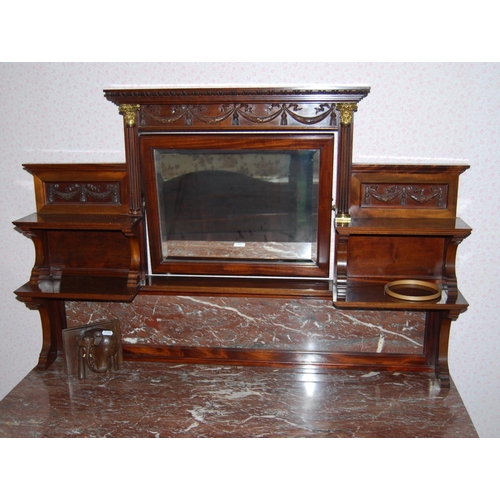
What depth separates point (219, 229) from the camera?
2.18 metres

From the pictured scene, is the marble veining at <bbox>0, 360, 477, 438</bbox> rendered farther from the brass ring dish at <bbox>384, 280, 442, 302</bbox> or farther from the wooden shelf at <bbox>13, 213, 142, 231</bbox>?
the wooden shelf at <bbox>13, 213, 142, 231</bbox>

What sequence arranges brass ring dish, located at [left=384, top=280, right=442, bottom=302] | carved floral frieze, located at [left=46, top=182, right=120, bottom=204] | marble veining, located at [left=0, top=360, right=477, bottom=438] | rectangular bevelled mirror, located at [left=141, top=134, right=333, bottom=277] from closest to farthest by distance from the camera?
marble veining, located at [left=0, top=360, right=477, bottom=438] → brass ring dish, located at [left=384, top=280, right=442, bottom=302] → rectangular bevelled mirror, located at [left=141, top=134, right=333, bottom=277] → carved floral frieze, located at [left=46, top=182, right=120, bottom=204]

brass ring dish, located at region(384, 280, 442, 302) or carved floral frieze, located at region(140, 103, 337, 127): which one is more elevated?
carved floral frieze, located at region(140, 103, 337, 127)

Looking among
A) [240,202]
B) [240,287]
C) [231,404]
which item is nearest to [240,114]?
[240,202]

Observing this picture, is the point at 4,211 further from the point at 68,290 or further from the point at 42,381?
the point at 42,381

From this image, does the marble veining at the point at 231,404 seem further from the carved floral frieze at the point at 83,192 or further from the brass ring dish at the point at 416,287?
the carved floral frieze at the point at 83,192

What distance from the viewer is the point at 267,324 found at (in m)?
2.21

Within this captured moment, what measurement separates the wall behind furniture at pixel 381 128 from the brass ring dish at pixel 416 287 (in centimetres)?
21

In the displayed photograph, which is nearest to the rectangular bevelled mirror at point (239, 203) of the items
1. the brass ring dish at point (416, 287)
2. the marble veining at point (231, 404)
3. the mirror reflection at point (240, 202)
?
the mirror reflection at point (240, 202)

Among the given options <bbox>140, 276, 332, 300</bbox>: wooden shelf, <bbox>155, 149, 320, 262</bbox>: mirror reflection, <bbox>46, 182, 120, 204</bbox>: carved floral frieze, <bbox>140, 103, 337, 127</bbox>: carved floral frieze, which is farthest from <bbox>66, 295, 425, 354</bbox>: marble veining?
<bbox>140, 103, 337, 127</bbox>: carved floral frieze

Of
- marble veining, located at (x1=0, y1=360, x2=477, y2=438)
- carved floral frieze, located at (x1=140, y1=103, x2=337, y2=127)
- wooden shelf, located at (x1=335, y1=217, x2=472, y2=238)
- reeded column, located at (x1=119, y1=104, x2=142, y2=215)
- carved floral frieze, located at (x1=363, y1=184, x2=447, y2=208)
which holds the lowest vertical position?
marble veining, located at (x1=0, y1=360, x2=477, y2=438)

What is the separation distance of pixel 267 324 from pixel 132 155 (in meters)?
0.86

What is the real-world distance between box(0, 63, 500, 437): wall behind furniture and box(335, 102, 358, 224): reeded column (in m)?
0.10

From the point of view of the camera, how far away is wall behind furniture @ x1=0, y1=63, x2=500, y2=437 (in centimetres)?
202
